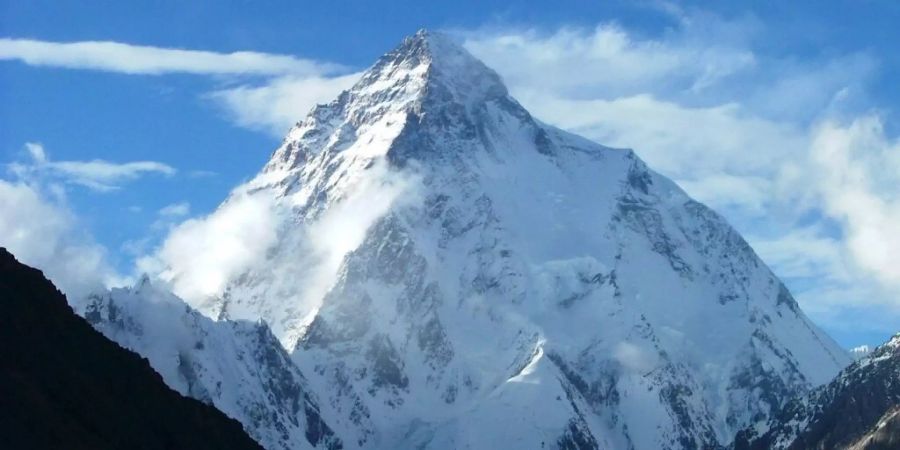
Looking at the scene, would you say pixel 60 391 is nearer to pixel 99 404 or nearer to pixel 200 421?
pixel 99 404

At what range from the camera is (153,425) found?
136m

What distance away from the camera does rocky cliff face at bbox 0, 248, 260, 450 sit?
117 metres

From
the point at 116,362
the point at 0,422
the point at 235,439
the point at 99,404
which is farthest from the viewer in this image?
the point at 235,439

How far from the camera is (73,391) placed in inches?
5027

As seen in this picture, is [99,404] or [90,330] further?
[90,330]

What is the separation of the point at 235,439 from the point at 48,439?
35.2 meters

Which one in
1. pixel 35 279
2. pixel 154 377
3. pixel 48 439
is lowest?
pixel 48 439

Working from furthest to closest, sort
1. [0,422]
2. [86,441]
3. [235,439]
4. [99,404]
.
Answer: [235,439], [99,404], [86,441], [0,422]

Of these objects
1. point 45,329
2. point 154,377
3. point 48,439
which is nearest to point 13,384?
point 48,439

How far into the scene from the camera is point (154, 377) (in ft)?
474

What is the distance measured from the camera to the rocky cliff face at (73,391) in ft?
385

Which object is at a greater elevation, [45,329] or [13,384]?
[45,329]

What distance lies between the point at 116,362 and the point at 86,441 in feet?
67.4

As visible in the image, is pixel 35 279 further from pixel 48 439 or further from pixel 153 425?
pixel 48 439
